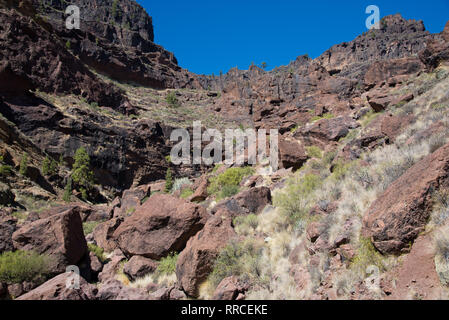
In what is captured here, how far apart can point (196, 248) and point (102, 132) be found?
102ft

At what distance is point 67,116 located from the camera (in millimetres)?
30969

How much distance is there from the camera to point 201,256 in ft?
18.8

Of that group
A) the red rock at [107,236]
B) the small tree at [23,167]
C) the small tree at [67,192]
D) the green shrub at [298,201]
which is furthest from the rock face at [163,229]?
the small tree at [23,167]

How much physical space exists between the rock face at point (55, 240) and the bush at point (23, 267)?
0.19 metres

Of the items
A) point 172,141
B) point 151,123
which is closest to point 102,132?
point 151,123

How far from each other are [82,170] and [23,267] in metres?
23.8

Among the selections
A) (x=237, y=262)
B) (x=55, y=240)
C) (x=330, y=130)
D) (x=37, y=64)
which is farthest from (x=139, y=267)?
(x=37, y=64)

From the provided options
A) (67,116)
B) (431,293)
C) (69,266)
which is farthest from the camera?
(67,116)

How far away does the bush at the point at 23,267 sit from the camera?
5734 mm

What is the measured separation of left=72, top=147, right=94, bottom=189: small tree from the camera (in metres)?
26.6

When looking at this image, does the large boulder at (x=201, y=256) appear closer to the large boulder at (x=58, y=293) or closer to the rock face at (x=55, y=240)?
the large boulder at (x=58, y=293)

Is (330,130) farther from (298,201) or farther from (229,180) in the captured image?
(298,201)
